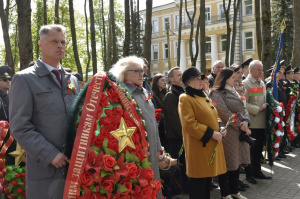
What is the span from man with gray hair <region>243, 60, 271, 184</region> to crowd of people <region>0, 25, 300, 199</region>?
0.02m

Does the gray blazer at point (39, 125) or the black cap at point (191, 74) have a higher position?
the black cap at point (191, 74)

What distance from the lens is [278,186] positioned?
6.20 meters

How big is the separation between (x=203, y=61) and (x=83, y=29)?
926 inches

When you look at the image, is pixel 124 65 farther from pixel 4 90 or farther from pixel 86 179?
pixel 4 90

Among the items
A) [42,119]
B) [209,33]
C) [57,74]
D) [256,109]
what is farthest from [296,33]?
[209,33]

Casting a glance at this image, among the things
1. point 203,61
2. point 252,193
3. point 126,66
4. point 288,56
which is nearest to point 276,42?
point 288,56

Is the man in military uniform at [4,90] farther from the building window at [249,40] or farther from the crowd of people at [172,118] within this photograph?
the building window at [249,40]

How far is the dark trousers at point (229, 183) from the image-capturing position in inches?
207

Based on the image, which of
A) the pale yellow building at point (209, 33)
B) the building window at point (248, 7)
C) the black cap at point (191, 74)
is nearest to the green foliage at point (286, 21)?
the pale yellow building at point (209, 33)

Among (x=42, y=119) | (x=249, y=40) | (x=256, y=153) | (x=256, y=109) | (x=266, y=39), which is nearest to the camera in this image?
(x=42, y=119)

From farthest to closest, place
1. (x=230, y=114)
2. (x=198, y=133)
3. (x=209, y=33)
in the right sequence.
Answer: (x=209, y=33)
(x=230, y=114)
(x=198, y=133)

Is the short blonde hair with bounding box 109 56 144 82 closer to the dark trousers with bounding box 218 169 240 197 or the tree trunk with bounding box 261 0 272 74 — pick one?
the dark trousers with bounding box 218 169 240 197

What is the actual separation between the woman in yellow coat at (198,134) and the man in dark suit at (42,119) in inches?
84.0

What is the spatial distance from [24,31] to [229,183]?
17.7ft
